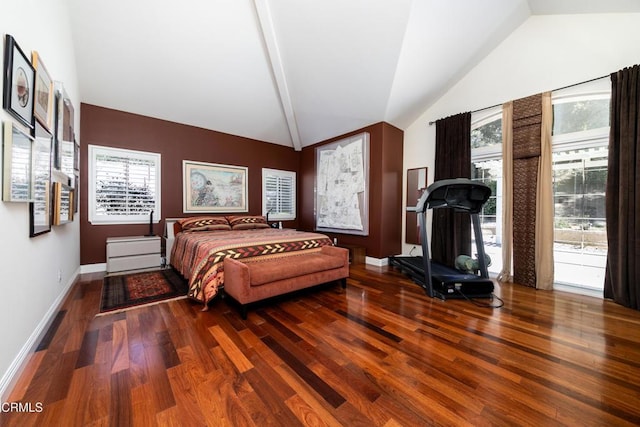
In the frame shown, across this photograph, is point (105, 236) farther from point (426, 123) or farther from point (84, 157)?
point (426, 123)

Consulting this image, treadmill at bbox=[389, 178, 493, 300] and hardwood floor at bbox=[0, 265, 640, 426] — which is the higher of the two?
treadmill at bbox=[389, 178, 493, 300]

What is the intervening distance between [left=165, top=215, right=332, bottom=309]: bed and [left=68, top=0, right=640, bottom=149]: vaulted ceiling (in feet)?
7.11

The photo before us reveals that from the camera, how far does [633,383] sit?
4.72ft

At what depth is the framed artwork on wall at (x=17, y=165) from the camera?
136cm

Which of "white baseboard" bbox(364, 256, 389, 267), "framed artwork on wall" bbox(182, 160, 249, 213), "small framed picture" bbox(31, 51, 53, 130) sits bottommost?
"white baseboard" bbox(364, 256, 389, 267)

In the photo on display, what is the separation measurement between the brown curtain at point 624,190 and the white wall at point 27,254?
527 centimetres

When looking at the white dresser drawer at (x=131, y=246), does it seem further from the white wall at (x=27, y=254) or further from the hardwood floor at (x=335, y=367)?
the hardwood floor at (x=335, y=367)

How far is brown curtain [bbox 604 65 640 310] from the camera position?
2518 millimetres

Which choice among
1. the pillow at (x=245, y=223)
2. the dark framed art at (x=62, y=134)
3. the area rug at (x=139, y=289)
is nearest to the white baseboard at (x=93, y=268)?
the area rug at (x=139, y=289)

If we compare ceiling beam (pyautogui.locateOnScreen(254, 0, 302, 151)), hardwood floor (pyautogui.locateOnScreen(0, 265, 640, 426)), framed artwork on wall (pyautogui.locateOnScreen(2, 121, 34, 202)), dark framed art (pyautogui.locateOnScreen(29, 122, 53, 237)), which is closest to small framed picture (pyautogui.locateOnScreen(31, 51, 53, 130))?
dark framed art (pyautogui.locateOnScreen(29, 122, 53, 237))

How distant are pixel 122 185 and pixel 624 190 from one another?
6962mm

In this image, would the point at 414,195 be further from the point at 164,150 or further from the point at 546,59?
the point at 164,150

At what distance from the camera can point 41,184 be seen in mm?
1850

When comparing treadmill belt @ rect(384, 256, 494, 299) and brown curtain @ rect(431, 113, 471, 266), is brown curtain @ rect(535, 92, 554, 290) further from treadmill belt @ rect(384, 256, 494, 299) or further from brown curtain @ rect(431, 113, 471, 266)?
treadmill belt @ rect(384, 256, 494, 299)
